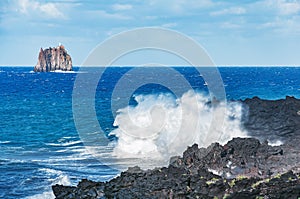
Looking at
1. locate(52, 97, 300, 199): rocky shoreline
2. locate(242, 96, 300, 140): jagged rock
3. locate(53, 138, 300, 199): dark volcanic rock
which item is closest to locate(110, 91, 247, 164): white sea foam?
locate(242, 96, 300, 140): jagged rock

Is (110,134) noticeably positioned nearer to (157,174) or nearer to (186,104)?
(186,104)

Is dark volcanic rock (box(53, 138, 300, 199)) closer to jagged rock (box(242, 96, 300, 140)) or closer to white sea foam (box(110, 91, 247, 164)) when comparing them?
jagged rock (box(242, 96, 300, 140))

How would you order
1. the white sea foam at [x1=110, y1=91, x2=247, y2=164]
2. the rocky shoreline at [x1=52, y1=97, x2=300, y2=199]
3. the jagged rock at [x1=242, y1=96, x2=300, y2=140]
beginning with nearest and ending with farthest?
the rocky shoreline at [x1=52, y1=97, x2=300, y2=199] < the jagged rock at [x1=242, y1=96, x2=300, y2=140] < the white sea foam at [x1=110, y1=91, x2=247, y2=164]

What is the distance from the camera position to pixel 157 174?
20.4 meters

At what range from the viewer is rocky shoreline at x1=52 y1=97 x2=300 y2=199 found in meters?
19.0

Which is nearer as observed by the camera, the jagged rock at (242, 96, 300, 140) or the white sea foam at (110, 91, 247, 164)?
the jagged rock at (242, 96, 300, 140)

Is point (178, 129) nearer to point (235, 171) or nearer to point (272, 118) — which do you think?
point (272, 118)

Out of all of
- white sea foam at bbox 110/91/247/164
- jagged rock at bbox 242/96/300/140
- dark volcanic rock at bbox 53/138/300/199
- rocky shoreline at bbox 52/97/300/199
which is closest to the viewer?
dark volcanic rock at bbox 53/138/300/199

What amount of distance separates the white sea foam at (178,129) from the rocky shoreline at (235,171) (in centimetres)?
142

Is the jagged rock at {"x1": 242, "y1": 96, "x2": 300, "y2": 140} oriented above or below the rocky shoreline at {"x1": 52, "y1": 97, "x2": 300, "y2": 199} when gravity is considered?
above

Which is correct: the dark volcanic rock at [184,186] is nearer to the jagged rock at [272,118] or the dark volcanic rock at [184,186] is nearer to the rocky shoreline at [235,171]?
the rocky shoreline at [235,171]

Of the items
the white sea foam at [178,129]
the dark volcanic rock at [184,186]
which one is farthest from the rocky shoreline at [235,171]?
the white sea foam at [178,129]

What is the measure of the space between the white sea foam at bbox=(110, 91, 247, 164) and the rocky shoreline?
1.42 m

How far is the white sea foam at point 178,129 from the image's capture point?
34.1 metres
